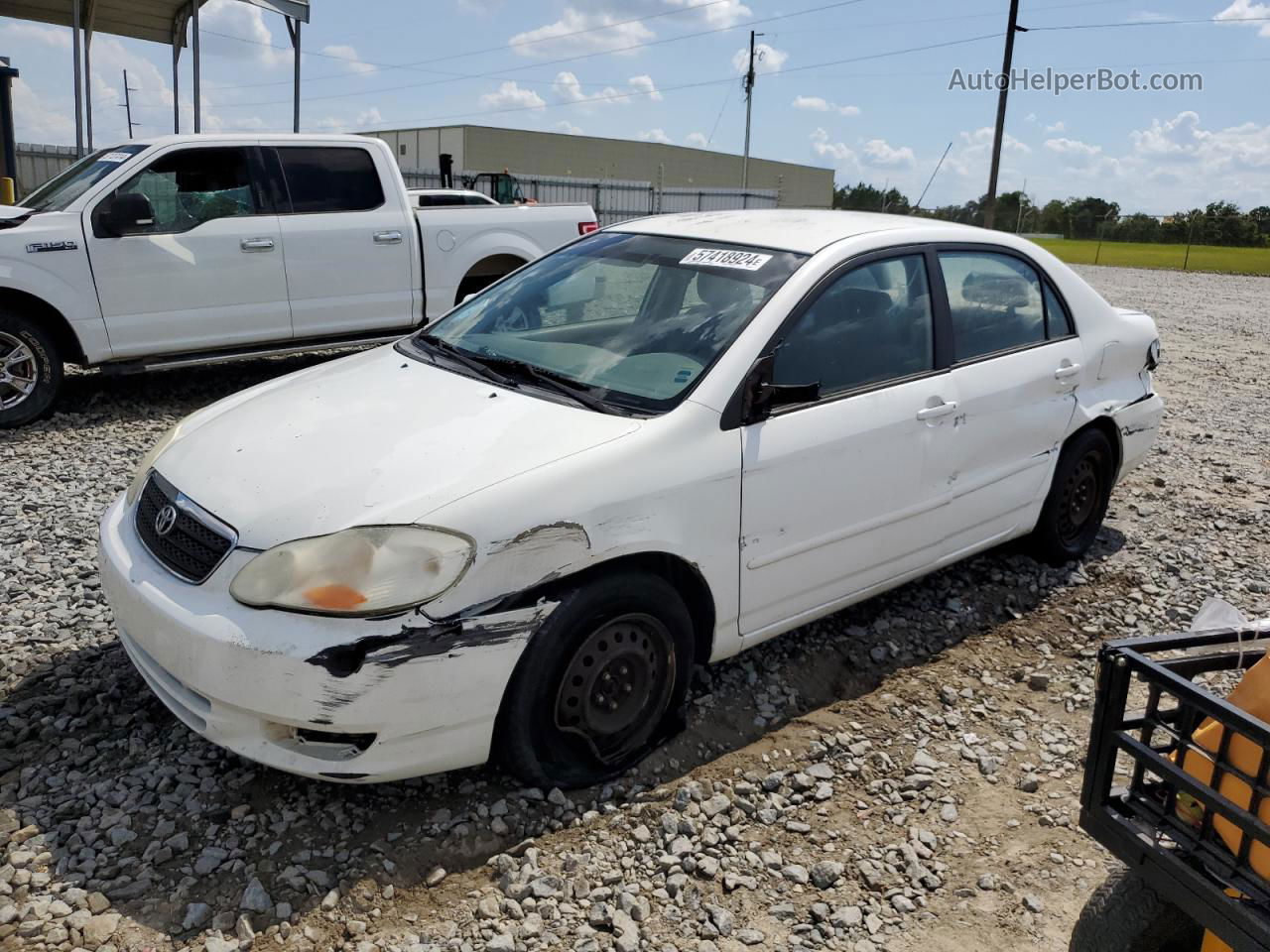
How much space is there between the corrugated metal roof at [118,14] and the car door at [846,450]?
14093mm

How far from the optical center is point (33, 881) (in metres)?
2.60

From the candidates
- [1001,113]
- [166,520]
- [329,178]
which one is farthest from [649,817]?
[1001,113]

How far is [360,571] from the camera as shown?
8.36 ft

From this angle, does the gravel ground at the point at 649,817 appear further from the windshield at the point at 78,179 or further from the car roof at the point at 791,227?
the windshield at the point at 78,179

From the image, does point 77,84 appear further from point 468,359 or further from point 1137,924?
point 1137,924

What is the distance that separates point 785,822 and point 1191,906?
1.37 m

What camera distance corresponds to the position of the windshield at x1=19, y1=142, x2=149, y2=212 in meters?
6.91

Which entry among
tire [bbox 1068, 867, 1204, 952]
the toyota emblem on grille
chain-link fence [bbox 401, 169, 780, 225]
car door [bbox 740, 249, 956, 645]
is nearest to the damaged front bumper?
the toyota emblem on grille

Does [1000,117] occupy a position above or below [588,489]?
above

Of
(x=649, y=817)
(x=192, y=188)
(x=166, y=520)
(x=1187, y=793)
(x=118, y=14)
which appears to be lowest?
(x=649, y=817)

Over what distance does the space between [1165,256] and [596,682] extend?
40176mm

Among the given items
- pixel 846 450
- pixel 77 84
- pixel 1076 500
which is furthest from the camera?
Result: pixel 77 84

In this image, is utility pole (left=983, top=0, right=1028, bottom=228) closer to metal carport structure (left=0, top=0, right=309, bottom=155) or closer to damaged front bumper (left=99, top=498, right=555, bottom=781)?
metal carport structure (left=0, top=0, right=309, bottom=155)

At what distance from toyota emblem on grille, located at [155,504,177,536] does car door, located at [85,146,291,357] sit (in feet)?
15.1
